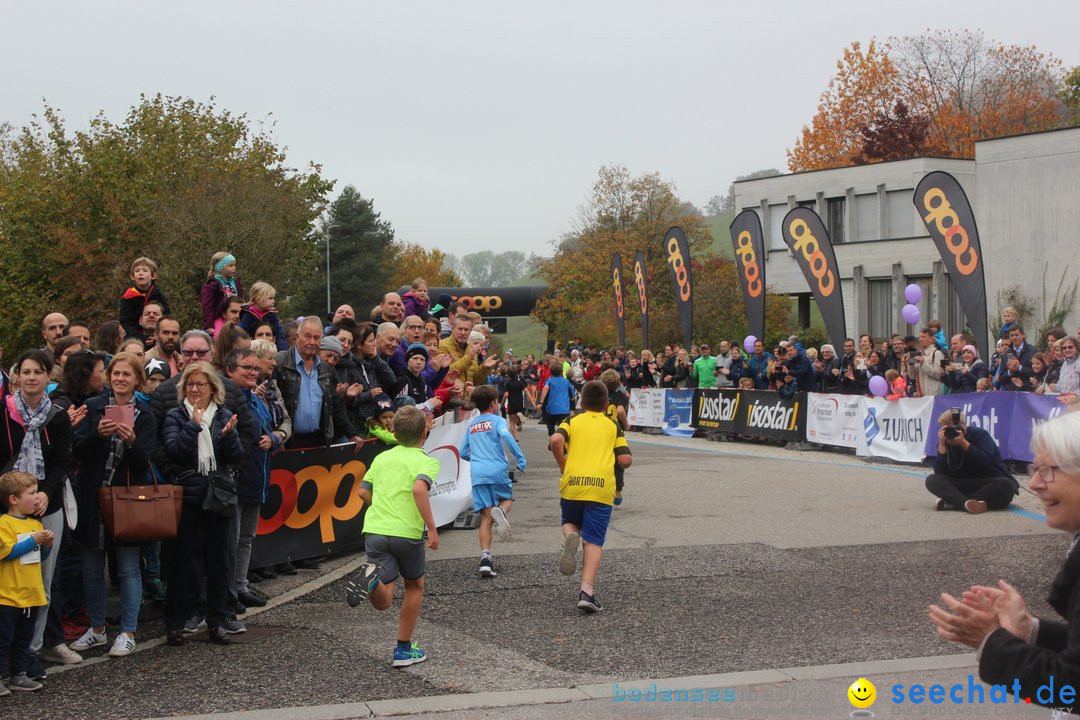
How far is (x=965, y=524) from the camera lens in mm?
12320

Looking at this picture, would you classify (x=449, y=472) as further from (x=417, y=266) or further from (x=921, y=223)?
(x=417, y=266)

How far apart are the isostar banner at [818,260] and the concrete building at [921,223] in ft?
57.2

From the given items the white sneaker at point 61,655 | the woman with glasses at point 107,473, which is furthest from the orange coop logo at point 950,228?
the white sneaker at point 61,655

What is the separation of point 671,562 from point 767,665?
3.46m

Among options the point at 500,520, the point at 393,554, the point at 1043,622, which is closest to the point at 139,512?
Result: the point at 393,554

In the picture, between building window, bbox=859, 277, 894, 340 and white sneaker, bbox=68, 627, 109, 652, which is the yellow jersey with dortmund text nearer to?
white sneaker, bbox=68, 627, 109, 652

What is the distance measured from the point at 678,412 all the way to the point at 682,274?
5725 mm

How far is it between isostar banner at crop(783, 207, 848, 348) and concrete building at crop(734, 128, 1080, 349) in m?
17.4

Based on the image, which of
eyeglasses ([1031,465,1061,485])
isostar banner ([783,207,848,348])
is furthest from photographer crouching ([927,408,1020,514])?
isostar banner ([783,207,848,348])

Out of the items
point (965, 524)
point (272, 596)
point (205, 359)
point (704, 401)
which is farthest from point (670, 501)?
point (704, 401)

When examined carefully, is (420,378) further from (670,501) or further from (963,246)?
(963,246)

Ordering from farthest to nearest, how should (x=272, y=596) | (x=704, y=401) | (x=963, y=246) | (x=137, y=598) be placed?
(x=704, y=401), (x=963, y=246), (x=272, y=596), (x=137, y=598)

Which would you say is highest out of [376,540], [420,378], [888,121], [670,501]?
[888,121]

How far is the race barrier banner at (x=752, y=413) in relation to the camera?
2294cm
